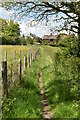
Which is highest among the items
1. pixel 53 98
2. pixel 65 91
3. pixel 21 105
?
pixel 21 105

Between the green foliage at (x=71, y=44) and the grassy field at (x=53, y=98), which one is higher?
the green foliage at (x=71, y=44)

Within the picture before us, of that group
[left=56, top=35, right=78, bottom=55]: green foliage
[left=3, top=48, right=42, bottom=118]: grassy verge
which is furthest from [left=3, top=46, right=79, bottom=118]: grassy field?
[left=56, top=35, right=78, bottom=55]: green foliage

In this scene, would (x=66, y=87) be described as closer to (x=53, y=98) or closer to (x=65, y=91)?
(x=65, y=91)

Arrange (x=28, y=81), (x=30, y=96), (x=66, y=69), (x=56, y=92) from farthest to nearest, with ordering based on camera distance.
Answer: (x=66, y=69)
(x=28, y=81)
(x=56, y=92)
(x=30, y=96)

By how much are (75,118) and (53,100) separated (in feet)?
7.21

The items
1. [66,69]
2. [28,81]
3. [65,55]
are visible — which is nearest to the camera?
[28,81]

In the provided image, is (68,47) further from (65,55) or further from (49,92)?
(49,92)

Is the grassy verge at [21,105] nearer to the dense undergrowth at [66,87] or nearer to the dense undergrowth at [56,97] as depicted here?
the dense undergrowth at [56,97]

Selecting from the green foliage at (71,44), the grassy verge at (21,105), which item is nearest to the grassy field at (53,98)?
the grassy verge at (21,105)

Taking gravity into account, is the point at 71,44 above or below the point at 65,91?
above

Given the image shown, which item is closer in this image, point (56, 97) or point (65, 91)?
point (56, 97)

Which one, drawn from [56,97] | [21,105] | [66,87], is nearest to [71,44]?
[66,87]

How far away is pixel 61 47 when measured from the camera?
13.9 meters

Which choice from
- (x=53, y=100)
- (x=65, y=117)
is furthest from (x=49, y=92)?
(x=65, y=117)
